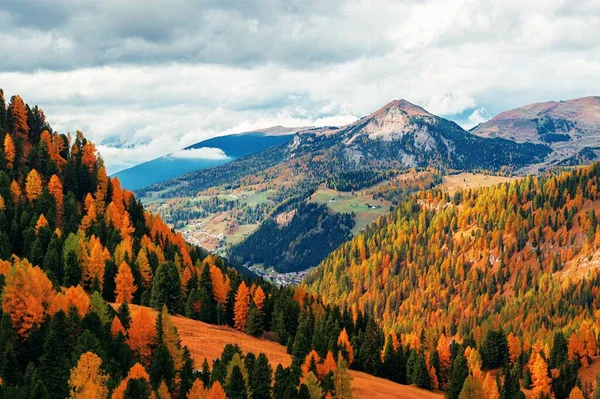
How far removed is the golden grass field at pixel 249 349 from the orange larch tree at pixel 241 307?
258 inches

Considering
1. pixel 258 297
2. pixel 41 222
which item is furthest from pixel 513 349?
pixel 41 222

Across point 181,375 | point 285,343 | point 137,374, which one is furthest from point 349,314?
point 137,374

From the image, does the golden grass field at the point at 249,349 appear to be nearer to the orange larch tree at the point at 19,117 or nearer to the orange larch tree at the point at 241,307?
the orange larch tree at the point at 241,307

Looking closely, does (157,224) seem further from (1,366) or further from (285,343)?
(1,366)

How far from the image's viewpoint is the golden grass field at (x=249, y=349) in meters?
110

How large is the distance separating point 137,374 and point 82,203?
116 metres

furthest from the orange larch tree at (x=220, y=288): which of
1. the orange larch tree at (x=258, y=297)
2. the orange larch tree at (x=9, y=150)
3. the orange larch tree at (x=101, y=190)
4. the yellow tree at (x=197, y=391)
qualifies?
the orange larch tree at (x=9, y=150)

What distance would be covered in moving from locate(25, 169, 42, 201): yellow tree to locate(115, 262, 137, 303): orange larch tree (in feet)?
157

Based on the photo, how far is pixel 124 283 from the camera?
13662 cm

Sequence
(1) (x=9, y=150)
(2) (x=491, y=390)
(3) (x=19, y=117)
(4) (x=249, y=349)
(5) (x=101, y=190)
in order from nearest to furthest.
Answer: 1. (4) (x=249, y=349)
2. (2) (x=491, y=390)
3. (1) (x=9, y=150)
4. (5) (x=101, y=190)
5. (3) (x=19, y=117)

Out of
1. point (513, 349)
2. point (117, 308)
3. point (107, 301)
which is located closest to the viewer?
point (117, 308)

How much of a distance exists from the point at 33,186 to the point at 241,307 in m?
69.1

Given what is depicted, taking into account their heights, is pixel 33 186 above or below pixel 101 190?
above

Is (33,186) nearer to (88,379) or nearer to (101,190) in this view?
(101,190)
